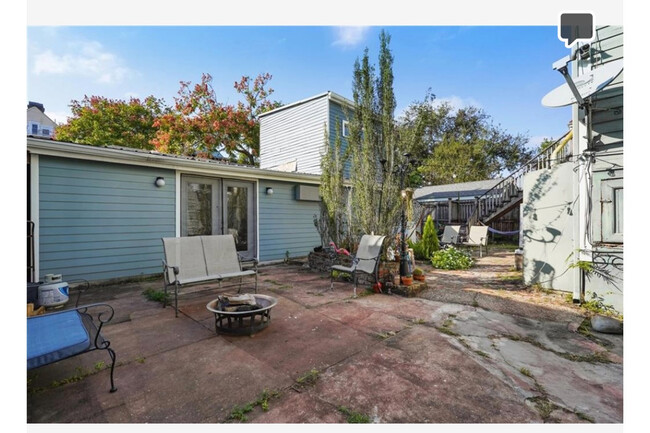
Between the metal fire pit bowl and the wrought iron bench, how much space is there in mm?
1029

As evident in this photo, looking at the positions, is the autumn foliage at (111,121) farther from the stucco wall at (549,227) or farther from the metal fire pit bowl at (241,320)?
the stucco wall at (549,227)

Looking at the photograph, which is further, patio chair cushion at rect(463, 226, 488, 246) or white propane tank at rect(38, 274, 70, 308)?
patio chair cushion at rect(463, 226, 488, 246)

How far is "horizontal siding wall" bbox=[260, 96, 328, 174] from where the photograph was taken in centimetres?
1067

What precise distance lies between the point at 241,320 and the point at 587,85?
5.34 m

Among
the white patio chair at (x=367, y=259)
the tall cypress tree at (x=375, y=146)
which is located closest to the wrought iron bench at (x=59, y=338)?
the white patio chair at (x=367, y=259)

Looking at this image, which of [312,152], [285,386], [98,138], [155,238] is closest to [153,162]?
[155,238]

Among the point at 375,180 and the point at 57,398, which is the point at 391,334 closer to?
the point at 57,398

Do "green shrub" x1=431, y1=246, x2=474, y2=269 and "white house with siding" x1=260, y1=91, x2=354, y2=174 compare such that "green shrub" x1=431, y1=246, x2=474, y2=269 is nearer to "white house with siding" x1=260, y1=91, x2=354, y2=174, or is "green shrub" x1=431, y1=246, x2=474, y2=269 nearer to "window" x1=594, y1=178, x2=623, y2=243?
"window" x1=594, y1=178, x2=623, y2=243

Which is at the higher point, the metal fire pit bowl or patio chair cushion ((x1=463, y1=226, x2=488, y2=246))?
patio chair cushion ((x1=463, y1=226, x2=488, y2=246))

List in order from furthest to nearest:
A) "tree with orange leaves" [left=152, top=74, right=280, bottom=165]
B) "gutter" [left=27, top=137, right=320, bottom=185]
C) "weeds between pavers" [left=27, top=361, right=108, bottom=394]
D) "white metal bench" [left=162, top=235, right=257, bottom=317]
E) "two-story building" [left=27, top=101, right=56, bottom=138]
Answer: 1. "two-story building" [left=27, top=101, right=56, bottom=138]
2. "tree with orange leaves" [left=152, top=74, right=280, bottom=165]
3. "gutter" [left=27, top=137, right=320, bottom=185]
4. "white metal bench" [left=162, top=235, right=257, bottom=317]
5. "weeds between pavers" [left=27, top=361, right=108, bottom=394]

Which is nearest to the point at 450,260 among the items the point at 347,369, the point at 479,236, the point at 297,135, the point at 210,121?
the point at 479,236

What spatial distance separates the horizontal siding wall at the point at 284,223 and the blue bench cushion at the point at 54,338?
16.2 feet

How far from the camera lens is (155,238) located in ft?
18.8

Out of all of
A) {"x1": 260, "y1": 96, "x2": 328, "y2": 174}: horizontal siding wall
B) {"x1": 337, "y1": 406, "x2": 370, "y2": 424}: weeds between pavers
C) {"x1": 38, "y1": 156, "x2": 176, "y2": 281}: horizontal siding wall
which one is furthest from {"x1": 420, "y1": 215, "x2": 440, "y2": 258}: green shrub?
{"x1": 337, "y1": 406, "x2": 370, "y2": 424}: weeds between pavers
